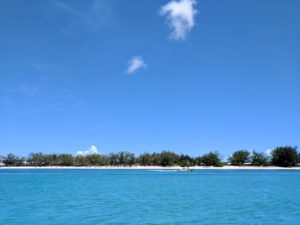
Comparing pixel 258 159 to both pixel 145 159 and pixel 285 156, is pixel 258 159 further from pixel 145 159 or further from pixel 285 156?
pixel 145 159

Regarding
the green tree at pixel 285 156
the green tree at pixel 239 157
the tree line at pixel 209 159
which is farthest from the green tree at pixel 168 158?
the green tree at pixel 285 156

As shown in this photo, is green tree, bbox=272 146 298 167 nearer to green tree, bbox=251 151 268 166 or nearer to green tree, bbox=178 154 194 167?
green tree, bbox=251 151 268 166

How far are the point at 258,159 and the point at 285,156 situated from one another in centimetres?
1241

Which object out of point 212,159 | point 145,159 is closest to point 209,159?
point 212,159

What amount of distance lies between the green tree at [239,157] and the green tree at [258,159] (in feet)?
8.74

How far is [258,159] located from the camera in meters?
178

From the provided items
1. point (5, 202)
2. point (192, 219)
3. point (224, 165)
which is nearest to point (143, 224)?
point (192, 219)

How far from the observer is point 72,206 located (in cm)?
3244

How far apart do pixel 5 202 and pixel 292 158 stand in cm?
15420

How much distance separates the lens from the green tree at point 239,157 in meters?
178

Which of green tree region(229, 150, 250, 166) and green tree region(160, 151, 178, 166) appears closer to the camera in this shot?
green tree region(229, 150, 250, 166)

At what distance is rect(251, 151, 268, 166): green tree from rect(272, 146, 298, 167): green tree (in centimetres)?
391

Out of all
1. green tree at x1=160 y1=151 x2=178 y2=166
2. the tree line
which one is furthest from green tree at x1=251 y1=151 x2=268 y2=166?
green tree at x1=160 y1=151 x2=178 y2=166

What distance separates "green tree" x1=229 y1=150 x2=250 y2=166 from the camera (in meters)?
178
